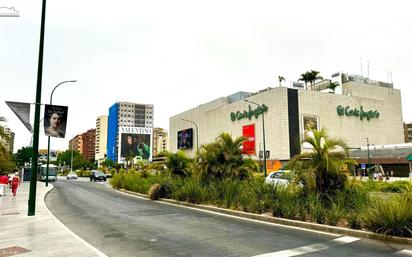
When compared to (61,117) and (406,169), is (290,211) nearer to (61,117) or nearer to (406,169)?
(61,117)

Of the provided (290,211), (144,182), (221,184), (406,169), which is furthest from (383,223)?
(406,169)

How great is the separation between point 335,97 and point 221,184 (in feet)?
239

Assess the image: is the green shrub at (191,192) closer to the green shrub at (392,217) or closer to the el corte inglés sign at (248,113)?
the green shrub at (392,217)

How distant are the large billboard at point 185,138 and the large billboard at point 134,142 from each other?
1062 cm

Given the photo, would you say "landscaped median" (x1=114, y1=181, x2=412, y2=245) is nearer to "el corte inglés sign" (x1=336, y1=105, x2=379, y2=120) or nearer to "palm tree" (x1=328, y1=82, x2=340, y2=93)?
"el corte inglés sign" (x1=336, y1=105, x2=379, y2=120)

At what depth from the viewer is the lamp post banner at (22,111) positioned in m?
12.6

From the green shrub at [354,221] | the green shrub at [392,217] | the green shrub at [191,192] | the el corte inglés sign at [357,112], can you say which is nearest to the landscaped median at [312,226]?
the green shrub at [392,217]

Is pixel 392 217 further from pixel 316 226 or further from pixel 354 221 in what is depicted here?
pixel 316 226

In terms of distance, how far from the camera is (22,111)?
12.8 meters

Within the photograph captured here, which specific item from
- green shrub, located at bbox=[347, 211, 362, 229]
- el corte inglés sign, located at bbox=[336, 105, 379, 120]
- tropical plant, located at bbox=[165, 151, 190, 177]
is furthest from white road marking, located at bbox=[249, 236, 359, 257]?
el corte inglés sign, located at bbox=[336, 105, 379, 120]

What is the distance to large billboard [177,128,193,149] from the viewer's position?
10969 centimetres

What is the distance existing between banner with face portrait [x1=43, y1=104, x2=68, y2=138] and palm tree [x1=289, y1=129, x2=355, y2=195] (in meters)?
8.65

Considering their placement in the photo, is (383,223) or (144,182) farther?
(144,182)

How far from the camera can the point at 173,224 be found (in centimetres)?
1120
